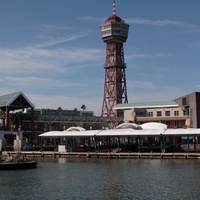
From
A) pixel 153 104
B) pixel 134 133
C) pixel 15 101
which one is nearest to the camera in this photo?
pixel 134 133

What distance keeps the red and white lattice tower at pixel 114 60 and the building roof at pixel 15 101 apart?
7123cm

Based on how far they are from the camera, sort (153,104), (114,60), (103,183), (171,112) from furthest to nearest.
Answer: (114,60), (153,104), (171,112), (103,183)

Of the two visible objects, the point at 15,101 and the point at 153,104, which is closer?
the point at 15,101

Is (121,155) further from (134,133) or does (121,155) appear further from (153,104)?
(153,104)

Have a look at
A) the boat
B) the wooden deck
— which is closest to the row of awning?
the wooden deck

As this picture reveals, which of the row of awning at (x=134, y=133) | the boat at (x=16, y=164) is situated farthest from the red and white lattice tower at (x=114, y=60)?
the boat at (x=16, y=164)

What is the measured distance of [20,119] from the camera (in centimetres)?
11850

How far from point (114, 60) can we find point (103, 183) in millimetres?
148899

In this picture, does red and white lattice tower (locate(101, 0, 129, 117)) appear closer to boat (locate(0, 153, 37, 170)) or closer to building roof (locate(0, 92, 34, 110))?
building roof (locate(0, 92, 34, 110))

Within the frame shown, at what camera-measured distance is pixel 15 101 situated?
112312mm

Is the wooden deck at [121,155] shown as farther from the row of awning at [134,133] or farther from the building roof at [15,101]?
the building roof at [15,101]

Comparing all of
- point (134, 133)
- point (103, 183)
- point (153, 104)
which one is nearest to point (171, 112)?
point (153, 104)

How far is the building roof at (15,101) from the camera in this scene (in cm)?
11069

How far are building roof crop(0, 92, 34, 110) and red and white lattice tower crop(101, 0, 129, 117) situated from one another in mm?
71230
